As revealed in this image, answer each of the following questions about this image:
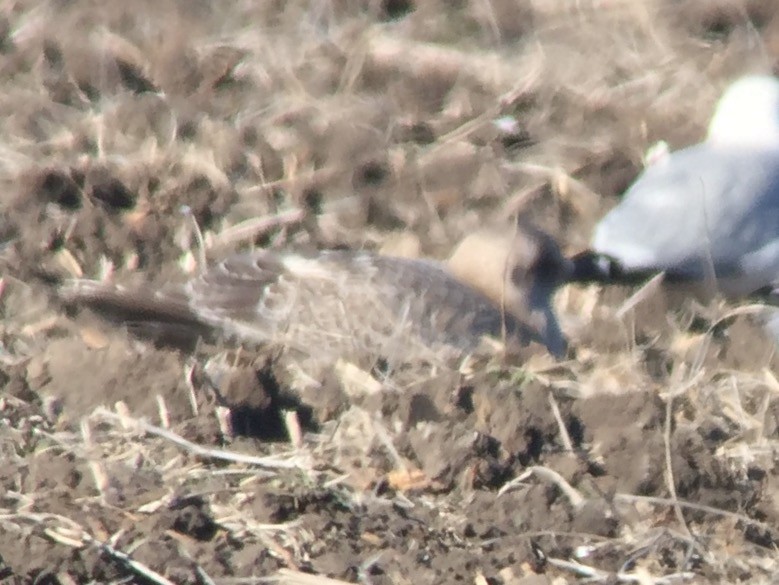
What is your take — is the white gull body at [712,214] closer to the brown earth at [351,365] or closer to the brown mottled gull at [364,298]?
the brown earth at [351,365]

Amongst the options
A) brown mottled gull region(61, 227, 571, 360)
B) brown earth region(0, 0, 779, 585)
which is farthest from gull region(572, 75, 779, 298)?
brown mottled gull region(61, 227, 571, 360)

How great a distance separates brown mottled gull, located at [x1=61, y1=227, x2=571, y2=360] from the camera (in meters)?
5.27

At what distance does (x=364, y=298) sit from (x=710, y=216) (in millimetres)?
1877

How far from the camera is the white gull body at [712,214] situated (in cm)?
636

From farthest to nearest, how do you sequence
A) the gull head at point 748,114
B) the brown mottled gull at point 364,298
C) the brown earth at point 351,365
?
the gull head at point 748,114, the brown mottled gull at point 364,298, the brown earth at point 351,365

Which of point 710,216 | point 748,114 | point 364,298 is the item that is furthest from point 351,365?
point 748,114

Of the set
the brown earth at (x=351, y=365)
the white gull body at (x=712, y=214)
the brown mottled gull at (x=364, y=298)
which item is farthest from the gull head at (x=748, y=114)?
the brown mottled gull at (x=364, y=298)

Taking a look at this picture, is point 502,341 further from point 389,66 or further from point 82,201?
point 389,66

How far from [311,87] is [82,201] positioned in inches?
53.0

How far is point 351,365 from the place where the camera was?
15.8 feet

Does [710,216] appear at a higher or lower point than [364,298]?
lower

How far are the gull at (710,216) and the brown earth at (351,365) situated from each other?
0.16m

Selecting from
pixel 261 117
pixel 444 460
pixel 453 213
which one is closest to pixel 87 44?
pixel 261 117

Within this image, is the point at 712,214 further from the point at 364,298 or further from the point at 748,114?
the point at 364,298
